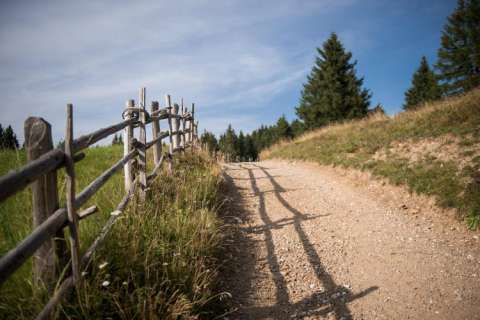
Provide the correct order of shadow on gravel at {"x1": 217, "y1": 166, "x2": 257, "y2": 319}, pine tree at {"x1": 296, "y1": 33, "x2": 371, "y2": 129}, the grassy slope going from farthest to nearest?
pine tree at {"x1": 296, "y1": 33, "x2": 371, "y2": 129}
the grassy slope
shadow on gravel at {"x1": 217, "y1": 166, "x2": 257, "y2": 319}

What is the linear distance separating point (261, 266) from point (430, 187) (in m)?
4.33

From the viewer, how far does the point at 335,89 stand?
2416 cm

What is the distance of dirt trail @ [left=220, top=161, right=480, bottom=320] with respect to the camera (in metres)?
3.04

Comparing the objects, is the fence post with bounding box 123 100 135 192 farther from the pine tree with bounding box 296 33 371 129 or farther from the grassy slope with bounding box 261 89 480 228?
the pine tree with bounding box 296 33 371 129

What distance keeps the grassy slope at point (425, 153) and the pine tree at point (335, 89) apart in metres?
11.8

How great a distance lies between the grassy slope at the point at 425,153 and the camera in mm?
5254

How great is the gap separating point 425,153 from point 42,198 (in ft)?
27.1

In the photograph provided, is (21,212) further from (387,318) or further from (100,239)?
(387,318)

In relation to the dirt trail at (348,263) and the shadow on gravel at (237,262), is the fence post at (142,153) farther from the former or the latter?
the dirt trail at (348,263)

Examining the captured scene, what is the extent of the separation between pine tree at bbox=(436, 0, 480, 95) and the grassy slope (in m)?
20.3

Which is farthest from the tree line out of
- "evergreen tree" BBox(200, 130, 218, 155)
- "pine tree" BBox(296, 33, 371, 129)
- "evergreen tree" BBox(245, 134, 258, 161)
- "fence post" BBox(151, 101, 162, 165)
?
"evergreen tree" BBox(245, 134, 258, 161)

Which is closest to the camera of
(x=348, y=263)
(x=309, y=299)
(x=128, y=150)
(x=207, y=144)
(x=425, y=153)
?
(x=309, y=299)

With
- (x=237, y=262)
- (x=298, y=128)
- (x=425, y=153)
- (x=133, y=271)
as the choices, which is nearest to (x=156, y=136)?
(x=237, y=262)

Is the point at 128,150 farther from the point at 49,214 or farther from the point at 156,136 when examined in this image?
the point at 49,214
